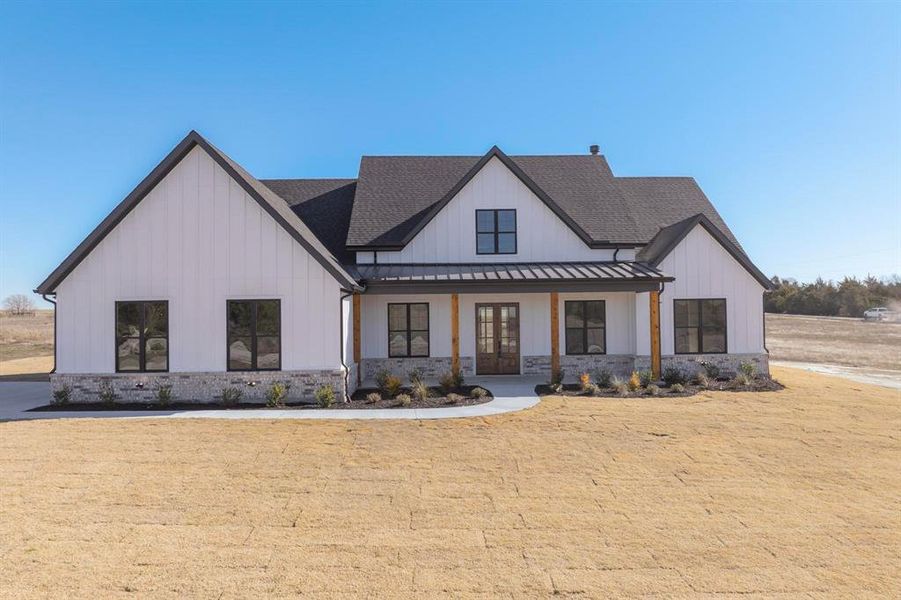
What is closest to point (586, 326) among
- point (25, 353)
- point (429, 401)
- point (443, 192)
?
point (429, 401)

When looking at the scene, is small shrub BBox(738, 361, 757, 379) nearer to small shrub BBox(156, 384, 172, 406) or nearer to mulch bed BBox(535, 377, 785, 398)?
mulch bed BBox(535, 377, 785, 398)

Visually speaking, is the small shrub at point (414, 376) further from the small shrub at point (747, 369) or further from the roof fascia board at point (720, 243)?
the small shrub at point (747, 369)

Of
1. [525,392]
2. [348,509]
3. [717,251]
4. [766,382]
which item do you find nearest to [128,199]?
[348,509]

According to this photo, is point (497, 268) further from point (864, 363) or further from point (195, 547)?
point (864, 363)

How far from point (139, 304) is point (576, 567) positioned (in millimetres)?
12384

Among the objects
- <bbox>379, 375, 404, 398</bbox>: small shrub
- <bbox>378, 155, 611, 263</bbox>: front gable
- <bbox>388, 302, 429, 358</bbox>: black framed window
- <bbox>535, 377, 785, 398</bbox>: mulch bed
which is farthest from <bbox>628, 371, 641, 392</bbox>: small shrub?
<bbox>379, 375, 404, 398</bbox>: small shrub

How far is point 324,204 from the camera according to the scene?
19688 mm

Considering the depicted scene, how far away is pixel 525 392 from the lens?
527 inches

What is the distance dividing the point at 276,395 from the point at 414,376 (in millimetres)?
4133

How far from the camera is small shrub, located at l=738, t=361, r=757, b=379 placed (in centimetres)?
1479

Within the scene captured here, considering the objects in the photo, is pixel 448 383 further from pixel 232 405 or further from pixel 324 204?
pixel 324 204

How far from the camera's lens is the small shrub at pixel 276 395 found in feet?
39.6

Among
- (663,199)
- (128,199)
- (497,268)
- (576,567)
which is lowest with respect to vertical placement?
(576,567)

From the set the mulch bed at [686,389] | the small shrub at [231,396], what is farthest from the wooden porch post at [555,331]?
the small shrub at [231,396]
